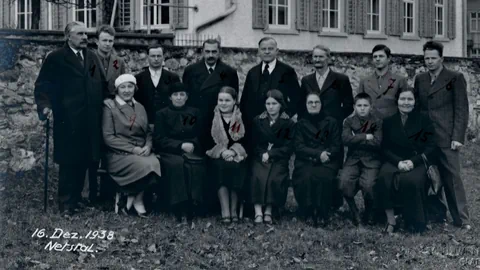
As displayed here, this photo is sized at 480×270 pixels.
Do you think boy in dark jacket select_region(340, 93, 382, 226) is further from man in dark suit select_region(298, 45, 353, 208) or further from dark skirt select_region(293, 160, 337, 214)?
man in dark suit select_region(298, 45, 353, 208)

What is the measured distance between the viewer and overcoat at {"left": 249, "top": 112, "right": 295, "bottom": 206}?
25.2 feet

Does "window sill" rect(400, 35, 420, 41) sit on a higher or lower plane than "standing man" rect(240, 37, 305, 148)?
higher

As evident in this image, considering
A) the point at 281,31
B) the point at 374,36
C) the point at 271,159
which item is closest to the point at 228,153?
the point at 271,159

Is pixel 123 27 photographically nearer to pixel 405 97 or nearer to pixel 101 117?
pixel 101 117

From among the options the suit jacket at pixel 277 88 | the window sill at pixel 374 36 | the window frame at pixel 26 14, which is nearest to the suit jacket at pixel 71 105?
the suit jacket at pixel 277 88

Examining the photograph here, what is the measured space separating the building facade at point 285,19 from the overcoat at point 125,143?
798 centimetres

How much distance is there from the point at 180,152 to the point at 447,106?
2.78m

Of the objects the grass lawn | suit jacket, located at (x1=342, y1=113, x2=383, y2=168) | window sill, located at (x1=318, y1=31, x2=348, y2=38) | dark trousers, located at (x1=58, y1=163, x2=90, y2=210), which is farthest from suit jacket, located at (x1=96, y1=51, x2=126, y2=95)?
window sill, located at (x1=318, y1=31, x2=348, y2=38)

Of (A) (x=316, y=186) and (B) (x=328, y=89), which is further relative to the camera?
(B) (x=328, y=89)

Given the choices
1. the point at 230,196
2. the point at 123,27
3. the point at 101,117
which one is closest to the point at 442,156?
the point at 230,196

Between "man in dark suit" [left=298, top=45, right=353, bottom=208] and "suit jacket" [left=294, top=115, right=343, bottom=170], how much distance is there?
0.19 meters

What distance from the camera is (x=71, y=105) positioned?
7660mm

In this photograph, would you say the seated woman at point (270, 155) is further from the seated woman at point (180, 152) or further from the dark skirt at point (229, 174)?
the seated woman at point (180, 152)

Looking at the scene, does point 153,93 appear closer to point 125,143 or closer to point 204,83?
point 204,83
